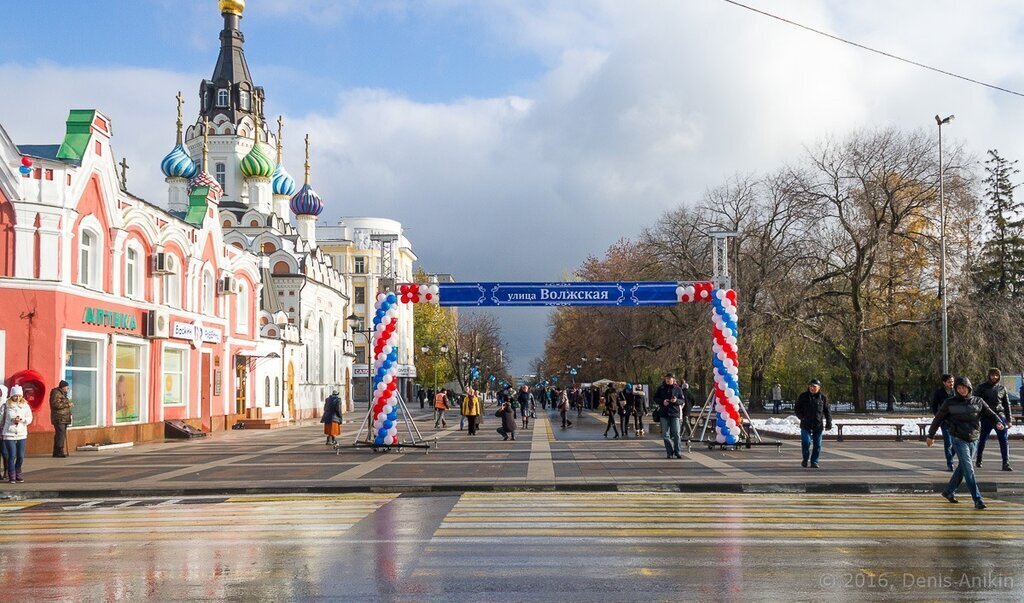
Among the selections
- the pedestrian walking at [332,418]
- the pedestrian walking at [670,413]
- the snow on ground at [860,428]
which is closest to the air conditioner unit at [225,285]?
the pedestrian walking at [332,418]

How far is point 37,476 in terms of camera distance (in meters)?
18.6

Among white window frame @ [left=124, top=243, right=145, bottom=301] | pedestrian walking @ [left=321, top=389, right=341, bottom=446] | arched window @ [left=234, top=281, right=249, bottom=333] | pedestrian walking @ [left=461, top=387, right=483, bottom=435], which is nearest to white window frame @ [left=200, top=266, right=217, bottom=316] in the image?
arched window @ [left=234, top=281, right=249, bottom=333]

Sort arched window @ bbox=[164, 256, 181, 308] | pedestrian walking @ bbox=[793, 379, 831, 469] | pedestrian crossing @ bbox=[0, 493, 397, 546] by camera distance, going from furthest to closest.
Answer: arched window @ bbox=[164, 256, 181, 308], pedestrian walking @ bbox=[793, 379, 831, 469], pedestrian crossing @ bbox=[0, 493, 397, 546]

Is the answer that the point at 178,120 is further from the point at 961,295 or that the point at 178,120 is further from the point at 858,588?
the point at 858,588

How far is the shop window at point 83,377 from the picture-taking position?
25469 mm

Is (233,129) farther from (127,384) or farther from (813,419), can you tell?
(813,419)

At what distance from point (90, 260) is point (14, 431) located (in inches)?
397

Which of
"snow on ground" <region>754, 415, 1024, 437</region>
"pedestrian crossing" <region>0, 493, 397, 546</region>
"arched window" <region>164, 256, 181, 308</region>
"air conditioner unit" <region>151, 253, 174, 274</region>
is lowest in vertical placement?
"snow on ground" <region>754, 415, 1024, 437</region>

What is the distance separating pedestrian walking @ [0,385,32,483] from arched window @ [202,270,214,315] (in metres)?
18.3

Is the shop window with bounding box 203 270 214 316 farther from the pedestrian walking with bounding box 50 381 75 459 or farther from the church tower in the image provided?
the church tower

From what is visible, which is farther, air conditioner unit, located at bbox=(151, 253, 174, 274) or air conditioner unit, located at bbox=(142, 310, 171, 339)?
air conditioner unit, located at bbox=(151, 253, 174, 274)

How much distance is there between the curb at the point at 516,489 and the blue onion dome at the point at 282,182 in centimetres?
5522

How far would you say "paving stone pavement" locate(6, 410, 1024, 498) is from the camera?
1584 centimetres

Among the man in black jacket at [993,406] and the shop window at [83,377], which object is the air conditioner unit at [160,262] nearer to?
the shop window at [83,377]
